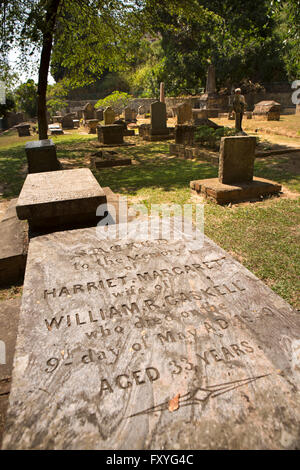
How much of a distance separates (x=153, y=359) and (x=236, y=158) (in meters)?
5.41

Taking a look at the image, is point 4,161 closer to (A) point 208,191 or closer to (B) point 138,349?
(A) point 208,191

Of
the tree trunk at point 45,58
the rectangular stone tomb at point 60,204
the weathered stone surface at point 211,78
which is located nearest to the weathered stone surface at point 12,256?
the rectangular stone tomb at point 60,204

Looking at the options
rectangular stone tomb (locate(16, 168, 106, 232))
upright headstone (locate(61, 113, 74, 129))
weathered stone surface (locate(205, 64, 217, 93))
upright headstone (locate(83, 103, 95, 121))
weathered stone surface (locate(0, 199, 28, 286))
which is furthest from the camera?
weathered stone surface (locate(205, 64, 217, 93))

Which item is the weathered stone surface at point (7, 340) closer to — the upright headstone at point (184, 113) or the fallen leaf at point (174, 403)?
the fallen leaf at point (174, 403)

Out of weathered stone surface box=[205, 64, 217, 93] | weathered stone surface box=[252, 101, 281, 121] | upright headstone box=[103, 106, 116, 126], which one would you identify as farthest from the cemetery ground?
weathered stone surface box=[205, 64, 217, 93]

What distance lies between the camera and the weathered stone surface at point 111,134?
42.5 feet

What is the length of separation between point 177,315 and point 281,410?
696 mm

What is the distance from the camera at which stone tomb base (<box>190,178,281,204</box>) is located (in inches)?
227

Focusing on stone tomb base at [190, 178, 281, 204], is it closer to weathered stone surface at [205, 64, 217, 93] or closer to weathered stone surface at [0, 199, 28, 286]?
weathered stone surface at [0, 199, 28, 286]

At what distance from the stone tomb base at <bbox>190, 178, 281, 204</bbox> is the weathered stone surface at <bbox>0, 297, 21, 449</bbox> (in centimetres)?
419

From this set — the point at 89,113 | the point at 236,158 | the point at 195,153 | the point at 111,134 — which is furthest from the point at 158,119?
the point at 89,113

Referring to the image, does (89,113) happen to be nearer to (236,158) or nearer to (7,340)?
(236,158)
